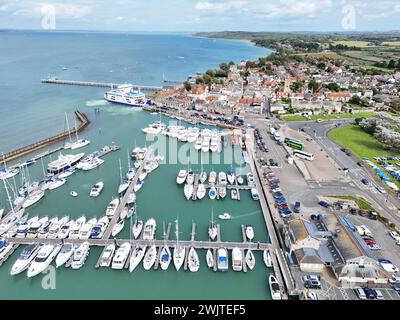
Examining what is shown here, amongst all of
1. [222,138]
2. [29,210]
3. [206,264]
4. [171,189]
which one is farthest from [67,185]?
[222,138]

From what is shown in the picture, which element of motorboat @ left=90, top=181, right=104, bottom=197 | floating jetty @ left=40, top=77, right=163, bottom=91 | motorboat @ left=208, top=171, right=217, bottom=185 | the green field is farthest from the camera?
floating jetty @ left=40, top=77, right=163, bottom=91

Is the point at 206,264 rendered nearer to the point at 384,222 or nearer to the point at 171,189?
the point at 171,189

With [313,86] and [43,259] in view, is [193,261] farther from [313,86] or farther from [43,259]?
[313,86]

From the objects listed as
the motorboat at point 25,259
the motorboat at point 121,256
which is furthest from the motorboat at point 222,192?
the motorboat at point 25,259

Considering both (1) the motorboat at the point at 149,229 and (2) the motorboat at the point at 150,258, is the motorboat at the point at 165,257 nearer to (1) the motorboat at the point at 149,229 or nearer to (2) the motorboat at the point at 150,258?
(2) the motorboat at the point at 150,258

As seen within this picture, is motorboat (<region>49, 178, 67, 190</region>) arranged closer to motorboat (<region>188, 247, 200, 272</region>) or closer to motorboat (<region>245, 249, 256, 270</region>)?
motorboat (<region>188, 247, 200, 272</region>)

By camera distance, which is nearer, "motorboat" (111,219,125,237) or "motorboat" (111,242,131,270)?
"motorboat" (111,242,131,270)

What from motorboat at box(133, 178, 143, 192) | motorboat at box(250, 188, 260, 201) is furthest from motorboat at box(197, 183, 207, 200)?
motorboat at box(133, 178, 143, 192)

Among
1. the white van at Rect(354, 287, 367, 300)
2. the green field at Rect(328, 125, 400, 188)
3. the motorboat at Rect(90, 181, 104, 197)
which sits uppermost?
the white van at Rect(354, 287, 367, 300)
